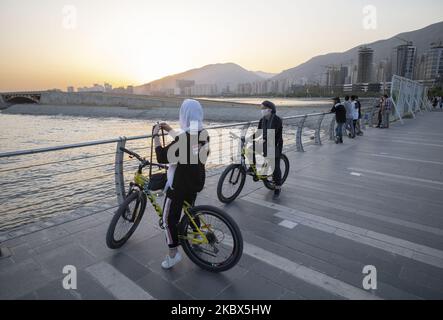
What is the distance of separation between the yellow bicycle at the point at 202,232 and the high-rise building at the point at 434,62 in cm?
12488

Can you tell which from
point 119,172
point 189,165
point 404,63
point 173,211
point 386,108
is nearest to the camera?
point 189,165

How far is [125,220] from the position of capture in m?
3.33

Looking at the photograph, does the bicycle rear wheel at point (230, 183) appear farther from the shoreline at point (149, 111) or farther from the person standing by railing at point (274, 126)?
the shoreline at point (149, 111)

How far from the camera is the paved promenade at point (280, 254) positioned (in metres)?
2.64

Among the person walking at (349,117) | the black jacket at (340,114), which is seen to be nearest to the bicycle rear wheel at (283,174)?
the black jacket at (340,114)

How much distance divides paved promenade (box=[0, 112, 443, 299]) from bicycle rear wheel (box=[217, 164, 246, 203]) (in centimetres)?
20

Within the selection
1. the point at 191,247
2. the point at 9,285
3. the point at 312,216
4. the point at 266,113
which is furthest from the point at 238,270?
the point at 266,113

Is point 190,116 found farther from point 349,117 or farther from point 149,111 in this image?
point 149,111

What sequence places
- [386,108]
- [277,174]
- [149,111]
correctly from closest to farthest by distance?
[277,174]
[386,108]
[149,111]

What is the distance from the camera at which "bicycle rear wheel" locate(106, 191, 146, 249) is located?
3.15 m

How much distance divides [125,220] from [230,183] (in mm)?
2055

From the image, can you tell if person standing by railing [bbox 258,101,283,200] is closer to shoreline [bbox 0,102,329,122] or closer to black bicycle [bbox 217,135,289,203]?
black bicycle [bbox 217,135,289,203]

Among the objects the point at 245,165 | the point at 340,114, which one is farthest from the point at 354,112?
the point at 245,165
